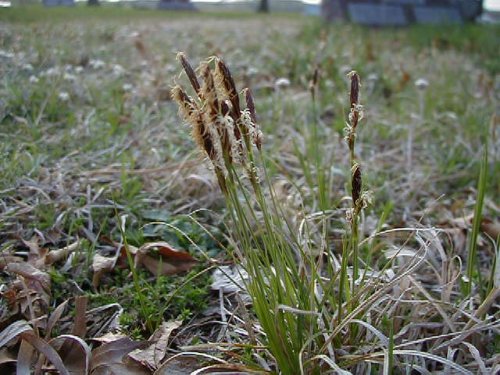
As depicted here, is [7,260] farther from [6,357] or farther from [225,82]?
[225,82]

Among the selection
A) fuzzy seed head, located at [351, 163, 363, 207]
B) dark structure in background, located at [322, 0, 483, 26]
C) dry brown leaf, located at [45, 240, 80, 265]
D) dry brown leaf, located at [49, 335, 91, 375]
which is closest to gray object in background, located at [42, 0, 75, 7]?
dry brown leaf, located at [45, 240, 80, 265]

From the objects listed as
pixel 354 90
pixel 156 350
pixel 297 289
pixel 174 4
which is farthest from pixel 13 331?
pixel 174 4

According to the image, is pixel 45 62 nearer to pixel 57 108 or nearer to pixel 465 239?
pixel 57 108

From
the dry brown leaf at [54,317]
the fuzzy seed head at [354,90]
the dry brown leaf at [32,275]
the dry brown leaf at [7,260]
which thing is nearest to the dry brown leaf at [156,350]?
the dry brown leaf at [54,317]

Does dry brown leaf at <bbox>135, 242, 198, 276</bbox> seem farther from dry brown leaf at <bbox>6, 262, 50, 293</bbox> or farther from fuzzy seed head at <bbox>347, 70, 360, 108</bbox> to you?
fuzzy seed head at <bbox>347, 70, 360, 108</bbox>

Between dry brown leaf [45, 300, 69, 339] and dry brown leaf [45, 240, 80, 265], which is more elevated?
dry brown leaf [45, 240, 80, 265]

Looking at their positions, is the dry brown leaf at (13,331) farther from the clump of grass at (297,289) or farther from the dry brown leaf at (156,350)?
the clump of grass at (297,289)

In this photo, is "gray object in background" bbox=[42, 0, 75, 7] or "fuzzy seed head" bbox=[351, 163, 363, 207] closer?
"fuzzy seed head" bbox=[351, 163, 363, 207]

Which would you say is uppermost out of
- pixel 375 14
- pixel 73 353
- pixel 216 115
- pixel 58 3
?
pixel 375 14
